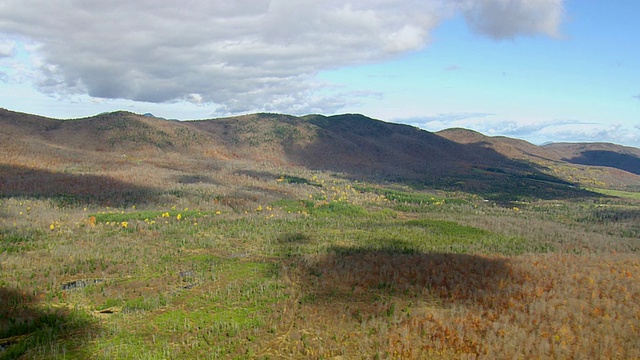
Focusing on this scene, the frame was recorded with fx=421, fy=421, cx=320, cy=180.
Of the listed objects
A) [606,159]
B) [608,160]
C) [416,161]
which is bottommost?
[416,161]

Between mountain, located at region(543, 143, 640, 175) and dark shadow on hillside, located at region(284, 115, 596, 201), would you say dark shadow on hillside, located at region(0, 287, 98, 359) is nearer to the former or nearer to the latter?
dark shadow on hillside, located at region(284, 115, 596, 201)

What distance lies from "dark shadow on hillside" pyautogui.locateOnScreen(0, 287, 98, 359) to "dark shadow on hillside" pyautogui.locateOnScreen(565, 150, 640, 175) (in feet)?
693

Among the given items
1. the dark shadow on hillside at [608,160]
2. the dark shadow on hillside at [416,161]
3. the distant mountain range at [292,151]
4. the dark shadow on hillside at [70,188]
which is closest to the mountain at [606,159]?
the dark shadow on hillside at [608,160]

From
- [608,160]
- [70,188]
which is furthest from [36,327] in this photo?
[608,160]

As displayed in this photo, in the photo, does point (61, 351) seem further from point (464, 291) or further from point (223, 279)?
point (464, 291)

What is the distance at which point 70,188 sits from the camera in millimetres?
→ 43562

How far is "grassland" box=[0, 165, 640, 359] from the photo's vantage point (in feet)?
49.5

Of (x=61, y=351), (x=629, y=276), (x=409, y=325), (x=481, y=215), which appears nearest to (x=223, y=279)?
(x=61, y=351)

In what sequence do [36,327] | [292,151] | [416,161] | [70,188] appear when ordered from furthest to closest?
[416,161] → [292,151] → [70,188] → [36,327]

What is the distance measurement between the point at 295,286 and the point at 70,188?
110 feet

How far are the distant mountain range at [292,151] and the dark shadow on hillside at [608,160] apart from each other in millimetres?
58590

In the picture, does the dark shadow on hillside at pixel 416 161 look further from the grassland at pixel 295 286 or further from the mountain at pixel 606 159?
the mountain at pixel 606 159

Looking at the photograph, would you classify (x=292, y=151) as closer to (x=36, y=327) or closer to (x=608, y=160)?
(x=36, y=327)

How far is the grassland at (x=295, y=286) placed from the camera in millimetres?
15094
